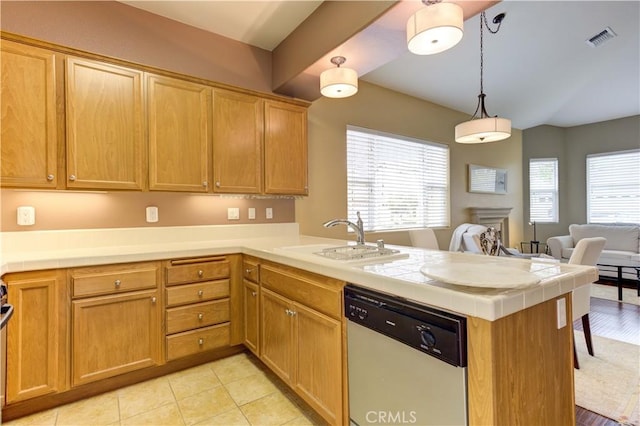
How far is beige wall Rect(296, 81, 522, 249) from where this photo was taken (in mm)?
3492

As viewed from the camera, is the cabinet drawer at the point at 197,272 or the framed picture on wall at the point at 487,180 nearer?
the cabinet drawer at the point at 197,272

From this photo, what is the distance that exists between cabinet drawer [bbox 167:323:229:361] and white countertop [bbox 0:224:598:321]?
0.59 metres

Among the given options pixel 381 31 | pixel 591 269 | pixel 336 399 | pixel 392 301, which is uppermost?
pixel 381 31

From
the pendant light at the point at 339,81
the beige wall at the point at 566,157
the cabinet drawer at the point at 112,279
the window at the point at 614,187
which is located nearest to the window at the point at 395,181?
the pendant light at the point at 339,81

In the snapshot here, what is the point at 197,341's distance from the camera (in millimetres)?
2312

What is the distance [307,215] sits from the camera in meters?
3.45

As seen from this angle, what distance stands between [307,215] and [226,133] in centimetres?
125

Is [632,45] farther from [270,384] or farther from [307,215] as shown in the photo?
[270,384]

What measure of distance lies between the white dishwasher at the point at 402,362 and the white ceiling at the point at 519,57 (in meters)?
1.81

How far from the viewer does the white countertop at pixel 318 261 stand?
1.02 m

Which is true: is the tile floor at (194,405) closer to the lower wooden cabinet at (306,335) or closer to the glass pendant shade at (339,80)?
the lower wooden cabinet at (306,335)

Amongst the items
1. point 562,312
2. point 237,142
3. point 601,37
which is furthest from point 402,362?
point 601,37

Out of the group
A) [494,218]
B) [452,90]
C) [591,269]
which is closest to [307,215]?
[591,269]

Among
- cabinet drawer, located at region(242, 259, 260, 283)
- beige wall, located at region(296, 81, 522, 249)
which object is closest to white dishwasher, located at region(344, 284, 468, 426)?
cabinet drawer, located at region(242, 259, 260, 283)
